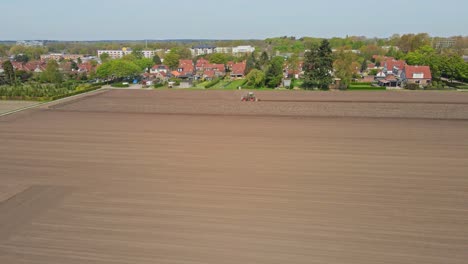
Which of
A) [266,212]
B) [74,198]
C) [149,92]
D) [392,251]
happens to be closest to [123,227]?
[74,198]

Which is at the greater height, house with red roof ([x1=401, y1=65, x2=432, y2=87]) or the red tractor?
house with red roof ([x1=401, y1=65, x2=432, y2=87])

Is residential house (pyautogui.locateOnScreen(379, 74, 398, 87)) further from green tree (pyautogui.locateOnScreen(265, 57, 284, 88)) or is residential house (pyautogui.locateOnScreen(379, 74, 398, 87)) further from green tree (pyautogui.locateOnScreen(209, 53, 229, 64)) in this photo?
green tree (pyautogui.locateOnScreen(209, 53, 229, 64))

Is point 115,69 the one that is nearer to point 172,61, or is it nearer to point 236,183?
point 172,61

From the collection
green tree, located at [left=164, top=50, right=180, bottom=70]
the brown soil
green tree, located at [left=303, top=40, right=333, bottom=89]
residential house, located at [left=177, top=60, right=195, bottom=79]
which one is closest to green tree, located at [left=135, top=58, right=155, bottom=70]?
green tree, located at [left=164, top=50, right=180, bottom=70]

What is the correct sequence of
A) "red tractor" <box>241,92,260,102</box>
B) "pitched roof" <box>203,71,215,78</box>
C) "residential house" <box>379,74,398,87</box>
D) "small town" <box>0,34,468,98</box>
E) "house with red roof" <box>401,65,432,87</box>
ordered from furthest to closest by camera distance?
1. "pitched roof" <box>203,71,215,78</box>
2. "residential house" <box>379,74,398,87</box>
3. "house with red roof" <box>401,65,432,87</box>
4. "small town" <box>0,34,468,98</box>
5. "red tractor" <box>241,92,260,102</box>

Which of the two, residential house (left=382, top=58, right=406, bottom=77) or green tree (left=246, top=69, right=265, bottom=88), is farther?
residential house (left=382, top=58, right=406, bottom=77)

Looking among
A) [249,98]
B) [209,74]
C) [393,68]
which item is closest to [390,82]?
[393,68]

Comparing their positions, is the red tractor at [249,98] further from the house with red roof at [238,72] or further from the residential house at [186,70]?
the house with red roof at [238,72]
